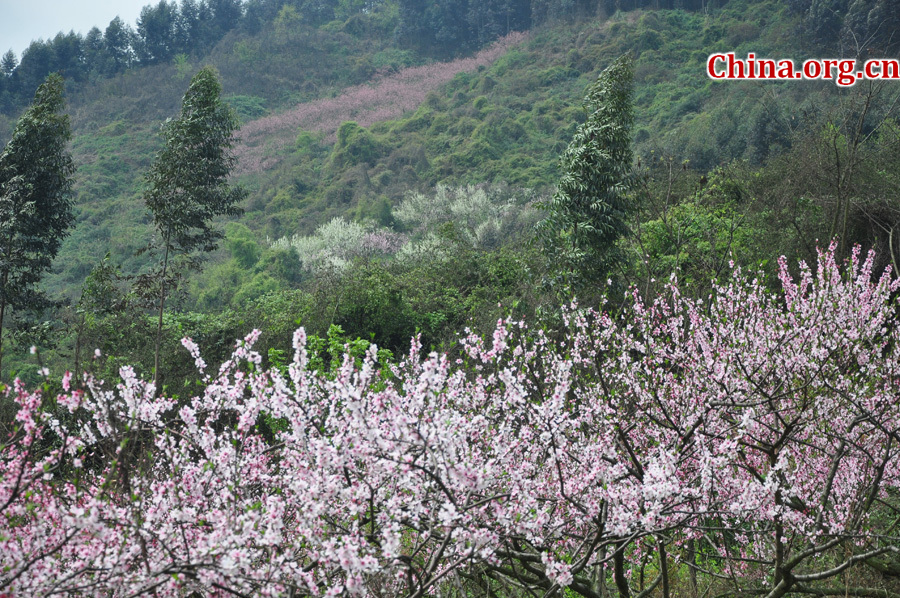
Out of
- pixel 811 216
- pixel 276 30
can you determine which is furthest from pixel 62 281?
pixel 276 30

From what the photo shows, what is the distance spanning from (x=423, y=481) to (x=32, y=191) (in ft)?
48.2

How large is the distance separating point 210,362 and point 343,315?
3313 mm

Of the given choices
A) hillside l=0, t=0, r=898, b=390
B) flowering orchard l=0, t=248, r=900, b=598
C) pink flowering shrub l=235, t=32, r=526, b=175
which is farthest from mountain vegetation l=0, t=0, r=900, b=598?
pink flowering shrub l=235, t=32, r=526, b=175

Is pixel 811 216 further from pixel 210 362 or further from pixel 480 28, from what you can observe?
pixel 480 28

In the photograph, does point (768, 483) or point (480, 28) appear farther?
point (480, 28)

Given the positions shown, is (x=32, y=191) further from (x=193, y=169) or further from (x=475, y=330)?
(x=475, y=330)

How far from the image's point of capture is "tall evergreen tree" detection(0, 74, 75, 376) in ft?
45.7

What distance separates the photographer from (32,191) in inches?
566

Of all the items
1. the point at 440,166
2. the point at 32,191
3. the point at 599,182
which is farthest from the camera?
the point at 440,166

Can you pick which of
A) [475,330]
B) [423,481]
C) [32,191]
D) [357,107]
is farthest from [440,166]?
[423,481]

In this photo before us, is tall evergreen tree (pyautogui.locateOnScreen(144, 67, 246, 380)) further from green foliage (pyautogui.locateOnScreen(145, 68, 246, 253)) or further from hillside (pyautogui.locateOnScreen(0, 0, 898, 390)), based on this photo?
hillside (pyautogui.locateOnScreen(0, 0, 898, 390))

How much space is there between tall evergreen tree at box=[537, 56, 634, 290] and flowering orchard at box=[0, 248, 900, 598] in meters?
8.40

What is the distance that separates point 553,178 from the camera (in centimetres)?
3784

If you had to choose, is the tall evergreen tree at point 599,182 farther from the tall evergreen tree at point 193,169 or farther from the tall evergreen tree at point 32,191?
the tall evergreen tree at point 32,191
